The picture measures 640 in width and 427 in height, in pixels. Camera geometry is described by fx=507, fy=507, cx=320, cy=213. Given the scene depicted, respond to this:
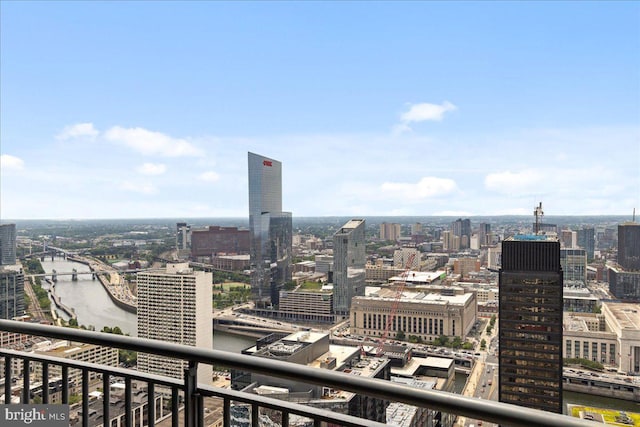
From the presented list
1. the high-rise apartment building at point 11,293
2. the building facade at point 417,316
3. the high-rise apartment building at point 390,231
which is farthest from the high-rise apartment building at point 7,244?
the high-rise apartment building at point 390,231

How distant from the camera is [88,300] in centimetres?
862

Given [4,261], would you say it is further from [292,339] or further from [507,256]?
[507,256]

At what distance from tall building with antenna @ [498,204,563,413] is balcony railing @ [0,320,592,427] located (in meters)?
4.40

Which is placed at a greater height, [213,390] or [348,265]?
[213,390]

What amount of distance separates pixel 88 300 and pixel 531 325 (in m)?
7.13

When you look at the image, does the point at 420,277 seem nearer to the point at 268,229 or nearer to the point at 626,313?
the point at 268,229

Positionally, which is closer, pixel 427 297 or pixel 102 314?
pixel 102 314

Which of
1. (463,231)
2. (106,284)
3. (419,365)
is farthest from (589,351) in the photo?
(463,231)

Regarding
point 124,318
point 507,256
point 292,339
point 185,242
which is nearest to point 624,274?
point 507,256

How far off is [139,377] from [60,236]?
12.4 meters

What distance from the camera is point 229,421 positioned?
17.0 inches

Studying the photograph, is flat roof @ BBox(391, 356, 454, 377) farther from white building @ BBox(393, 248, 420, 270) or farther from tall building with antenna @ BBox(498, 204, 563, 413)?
white building @ BBox(393, 248, 420, 270)

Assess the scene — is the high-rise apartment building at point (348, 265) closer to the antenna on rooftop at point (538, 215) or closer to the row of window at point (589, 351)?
the antenna on rooftop at point (538, 215)

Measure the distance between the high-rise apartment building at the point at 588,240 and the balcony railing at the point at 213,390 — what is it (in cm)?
953
